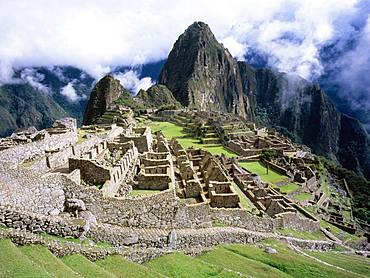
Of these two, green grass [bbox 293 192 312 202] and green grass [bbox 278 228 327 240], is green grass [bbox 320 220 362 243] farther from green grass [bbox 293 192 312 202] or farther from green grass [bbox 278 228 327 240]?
green grass [bbox 293 192 312 202]

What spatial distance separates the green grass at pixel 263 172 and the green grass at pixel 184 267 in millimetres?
37057

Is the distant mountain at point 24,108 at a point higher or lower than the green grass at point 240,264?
higher

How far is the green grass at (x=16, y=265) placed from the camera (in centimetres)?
1258

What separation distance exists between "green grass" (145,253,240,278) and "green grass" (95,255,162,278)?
127 cm

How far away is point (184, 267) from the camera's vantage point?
18219mm

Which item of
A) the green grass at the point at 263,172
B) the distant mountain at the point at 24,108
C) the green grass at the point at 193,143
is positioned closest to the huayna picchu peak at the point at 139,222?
the green grass at the point at 263,172

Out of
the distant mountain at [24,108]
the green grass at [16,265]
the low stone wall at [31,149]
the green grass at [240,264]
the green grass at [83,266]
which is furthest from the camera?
the distant mountain at [24,108]

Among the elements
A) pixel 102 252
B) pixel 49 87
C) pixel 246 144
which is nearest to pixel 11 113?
pixel 49 87

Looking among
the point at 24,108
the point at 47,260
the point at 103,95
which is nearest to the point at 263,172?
the point at 47,260

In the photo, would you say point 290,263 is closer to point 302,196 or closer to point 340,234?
point 340,234

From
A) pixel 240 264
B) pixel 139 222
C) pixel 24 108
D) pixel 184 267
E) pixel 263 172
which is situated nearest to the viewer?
pixel 184 267

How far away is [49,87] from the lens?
396ft

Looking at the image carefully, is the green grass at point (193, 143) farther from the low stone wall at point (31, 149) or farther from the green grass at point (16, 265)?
the green grass at point (16, 265)

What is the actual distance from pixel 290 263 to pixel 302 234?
11.6 meters
